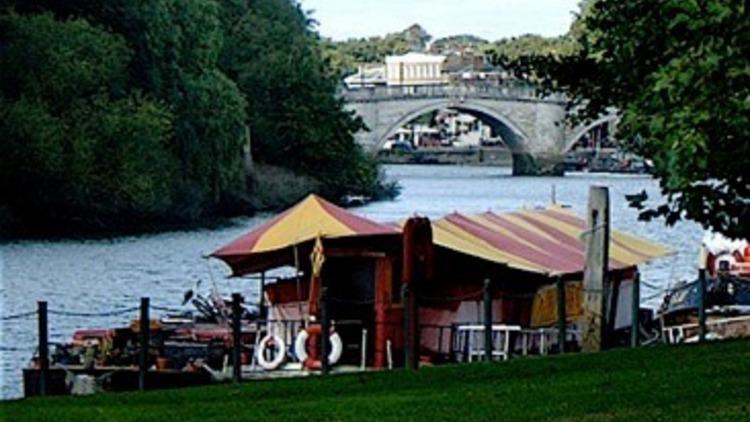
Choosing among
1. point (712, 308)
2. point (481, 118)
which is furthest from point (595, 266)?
point (481, 118)

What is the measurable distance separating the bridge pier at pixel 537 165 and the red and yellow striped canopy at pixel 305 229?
93715 mm

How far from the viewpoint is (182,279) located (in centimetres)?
4412

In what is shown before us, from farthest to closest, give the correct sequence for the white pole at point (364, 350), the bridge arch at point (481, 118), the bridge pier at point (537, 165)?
1. the bridge pier at point (537, 165)
2. the bridge arch at point (481, 118)
3. the white pole at point (364, 350)

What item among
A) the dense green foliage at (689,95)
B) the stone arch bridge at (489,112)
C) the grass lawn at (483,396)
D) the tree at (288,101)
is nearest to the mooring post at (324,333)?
the grass lawn at (483,396)

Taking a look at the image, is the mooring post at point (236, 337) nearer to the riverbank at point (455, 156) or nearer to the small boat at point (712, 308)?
the small boat at point (712, 308)

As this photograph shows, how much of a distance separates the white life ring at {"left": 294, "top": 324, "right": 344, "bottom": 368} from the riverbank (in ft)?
405

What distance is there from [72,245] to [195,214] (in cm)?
976

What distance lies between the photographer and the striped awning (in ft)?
85.0

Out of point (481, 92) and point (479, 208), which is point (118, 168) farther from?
point (481, 92)

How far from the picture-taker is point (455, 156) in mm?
152875

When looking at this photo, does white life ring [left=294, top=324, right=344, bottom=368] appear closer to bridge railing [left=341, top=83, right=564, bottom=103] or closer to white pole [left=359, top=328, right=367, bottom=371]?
white pole [left=359, top=328, right=367, bottom=371]

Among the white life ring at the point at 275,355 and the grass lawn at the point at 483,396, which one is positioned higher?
the grass lawn at the point at 483,396

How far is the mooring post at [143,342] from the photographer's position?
65.5 ft

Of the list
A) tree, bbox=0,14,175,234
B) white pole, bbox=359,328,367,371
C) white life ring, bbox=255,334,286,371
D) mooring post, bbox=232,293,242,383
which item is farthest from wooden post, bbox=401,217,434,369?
tree, bbox=0,14,175,234
